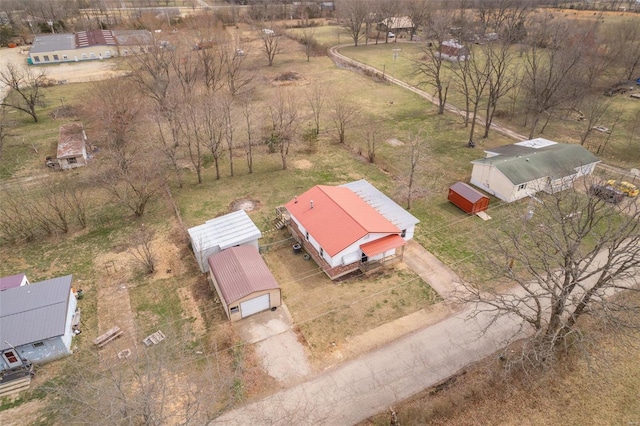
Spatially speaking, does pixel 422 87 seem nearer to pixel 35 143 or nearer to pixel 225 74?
pixel 225 74

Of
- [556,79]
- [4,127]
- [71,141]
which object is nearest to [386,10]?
[556,79]

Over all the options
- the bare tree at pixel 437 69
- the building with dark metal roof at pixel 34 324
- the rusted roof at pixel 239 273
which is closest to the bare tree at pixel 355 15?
the bare tree at pixel 437 69

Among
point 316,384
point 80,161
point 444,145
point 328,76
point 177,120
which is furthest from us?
point 328,76

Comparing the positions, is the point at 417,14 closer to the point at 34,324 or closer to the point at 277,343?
the point at 277,343

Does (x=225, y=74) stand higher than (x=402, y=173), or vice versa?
(x=225, y=74)

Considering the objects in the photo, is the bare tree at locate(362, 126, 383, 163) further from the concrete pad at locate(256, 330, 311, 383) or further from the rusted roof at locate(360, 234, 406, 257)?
the concrete pad at locate(256, 330, 311, 383)

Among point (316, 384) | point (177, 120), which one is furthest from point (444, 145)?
point (316, 384)

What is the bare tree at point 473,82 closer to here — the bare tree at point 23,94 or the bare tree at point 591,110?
the bare tree at point 591,110

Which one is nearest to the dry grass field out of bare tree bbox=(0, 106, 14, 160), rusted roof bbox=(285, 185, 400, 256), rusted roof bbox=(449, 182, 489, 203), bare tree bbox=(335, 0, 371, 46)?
bare tree bbox=(0, 106, 14, 160)

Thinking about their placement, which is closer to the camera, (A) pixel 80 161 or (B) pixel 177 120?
(B) pixel 177 120
